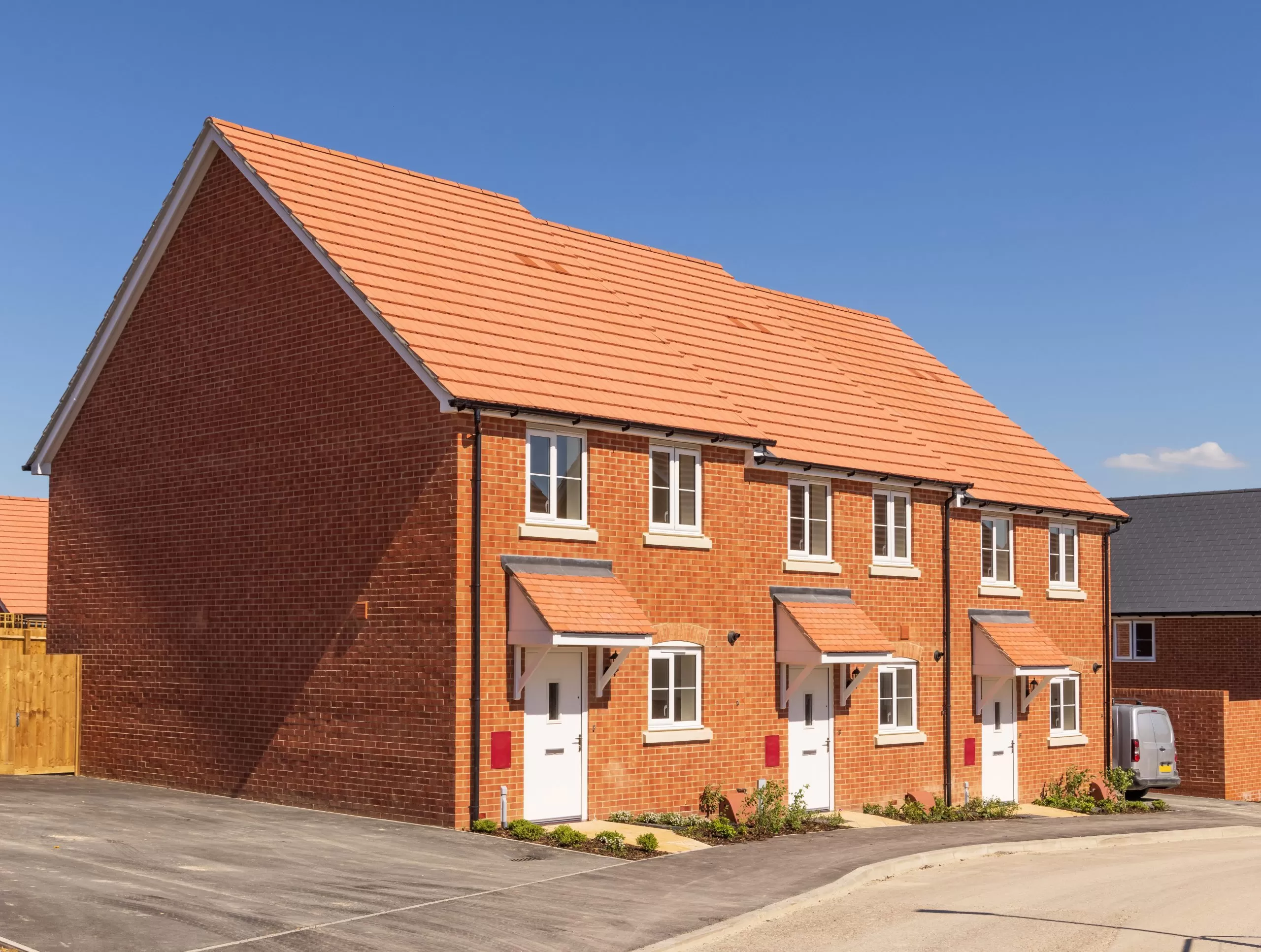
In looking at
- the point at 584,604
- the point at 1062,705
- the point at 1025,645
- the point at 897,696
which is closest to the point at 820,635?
the point at 897,696

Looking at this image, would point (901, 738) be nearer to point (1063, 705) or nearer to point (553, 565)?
point (1063, 705)

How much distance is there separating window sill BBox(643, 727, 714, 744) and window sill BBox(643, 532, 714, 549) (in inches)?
110

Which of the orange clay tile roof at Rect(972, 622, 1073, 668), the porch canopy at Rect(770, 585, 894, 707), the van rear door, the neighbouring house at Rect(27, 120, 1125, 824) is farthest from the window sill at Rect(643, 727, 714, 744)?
the van rear door

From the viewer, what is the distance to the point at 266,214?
2341 centimetres

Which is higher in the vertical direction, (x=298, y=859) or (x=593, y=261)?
(x=593, y=261)

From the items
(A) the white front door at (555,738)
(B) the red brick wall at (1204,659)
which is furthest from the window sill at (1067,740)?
(A) the white front door at (555,738)

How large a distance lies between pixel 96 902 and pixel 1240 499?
41.0m

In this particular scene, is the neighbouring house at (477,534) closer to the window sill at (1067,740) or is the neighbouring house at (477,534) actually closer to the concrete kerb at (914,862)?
the window sill at (1067,740)

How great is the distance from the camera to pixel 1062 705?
32375 mm

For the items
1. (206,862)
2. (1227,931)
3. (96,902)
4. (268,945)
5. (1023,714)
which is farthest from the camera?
(1023,714)

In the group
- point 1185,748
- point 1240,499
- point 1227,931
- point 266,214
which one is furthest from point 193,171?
point 1240,499

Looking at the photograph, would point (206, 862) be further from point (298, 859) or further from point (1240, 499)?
point (1240, 499)

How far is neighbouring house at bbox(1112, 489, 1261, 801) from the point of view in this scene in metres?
35.7

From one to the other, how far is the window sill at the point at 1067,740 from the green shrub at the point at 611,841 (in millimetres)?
14896
